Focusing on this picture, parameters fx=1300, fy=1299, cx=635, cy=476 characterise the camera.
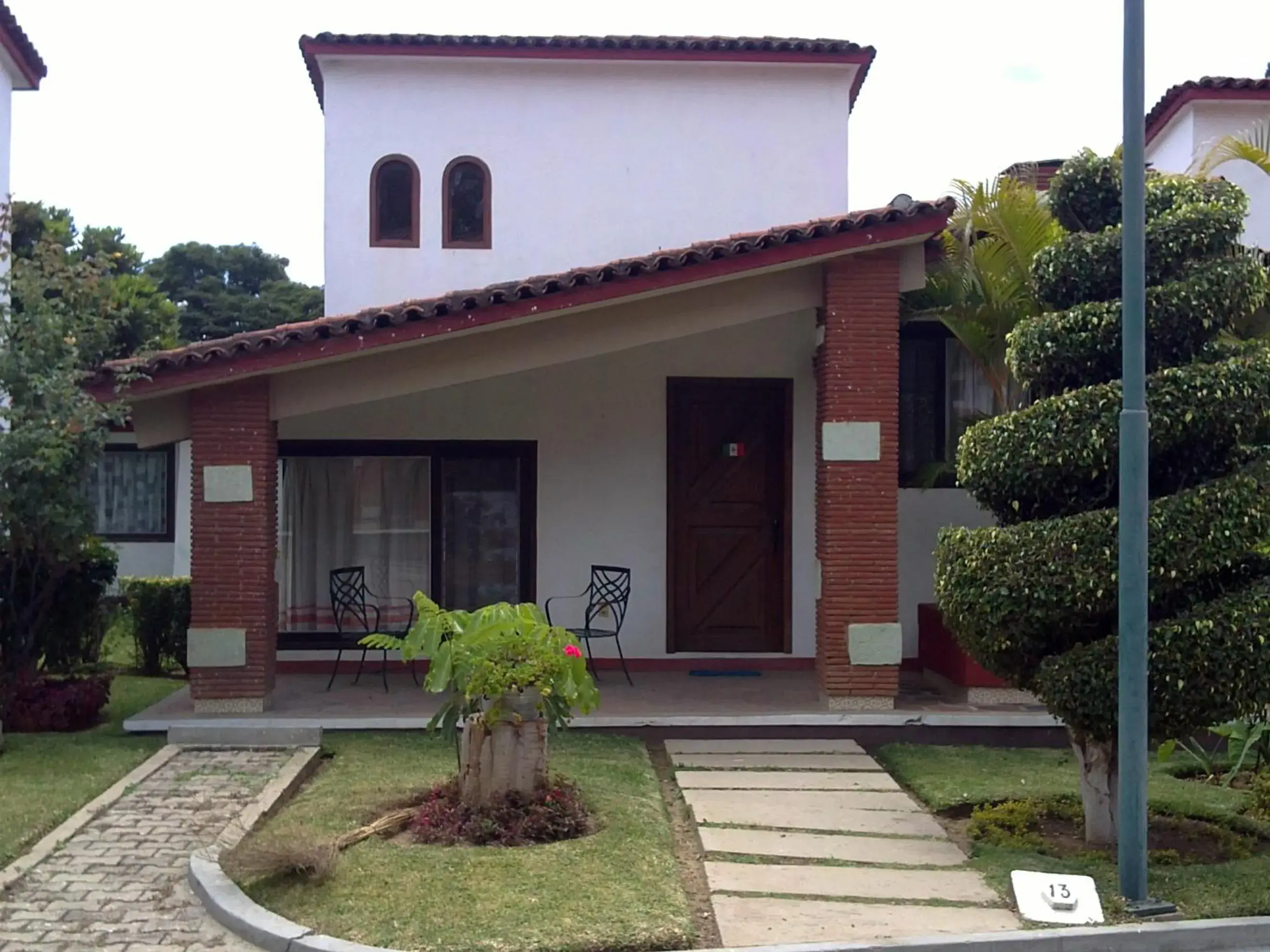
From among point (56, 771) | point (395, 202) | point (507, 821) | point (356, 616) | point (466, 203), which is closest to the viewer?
point (507, 821)

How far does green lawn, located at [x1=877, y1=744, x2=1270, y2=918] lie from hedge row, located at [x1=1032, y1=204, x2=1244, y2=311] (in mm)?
3008

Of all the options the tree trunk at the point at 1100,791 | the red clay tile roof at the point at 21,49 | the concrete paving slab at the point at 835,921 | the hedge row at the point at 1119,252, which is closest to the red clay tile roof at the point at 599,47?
the red clay tile roof at the point at 21,49

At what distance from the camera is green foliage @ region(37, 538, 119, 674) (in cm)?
1090

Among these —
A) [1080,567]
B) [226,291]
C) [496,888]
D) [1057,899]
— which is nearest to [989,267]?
[1080,567]

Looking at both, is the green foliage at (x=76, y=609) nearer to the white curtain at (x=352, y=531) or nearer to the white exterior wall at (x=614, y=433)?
the white curtain at (x=352, y=531)

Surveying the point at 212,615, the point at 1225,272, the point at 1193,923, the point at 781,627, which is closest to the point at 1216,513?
the point at 1225,272

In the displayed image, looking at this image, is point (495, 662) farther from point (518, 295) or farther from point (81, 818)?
point (518, 295)

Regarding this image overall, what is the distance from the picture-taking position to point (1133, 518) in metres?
5.99

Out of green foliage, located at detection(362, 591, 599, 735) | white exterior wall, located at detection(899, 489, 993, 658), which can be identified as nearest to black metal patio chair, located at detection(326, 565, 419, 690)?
green foliage, located at detection(362, 591, 599, 735)

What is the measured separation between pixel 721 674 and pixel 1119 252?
589 cm

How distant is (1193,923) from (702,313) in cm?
573

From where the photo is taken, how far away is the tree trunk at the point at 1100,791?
6914 mm

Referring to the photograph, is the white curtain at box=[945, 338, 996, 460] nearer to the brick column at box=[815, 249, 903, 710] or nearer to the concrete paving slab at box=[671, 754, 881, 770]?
the brick column at box=[815, 249, 903, 710]

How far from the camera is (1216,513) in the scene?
6.54 m
